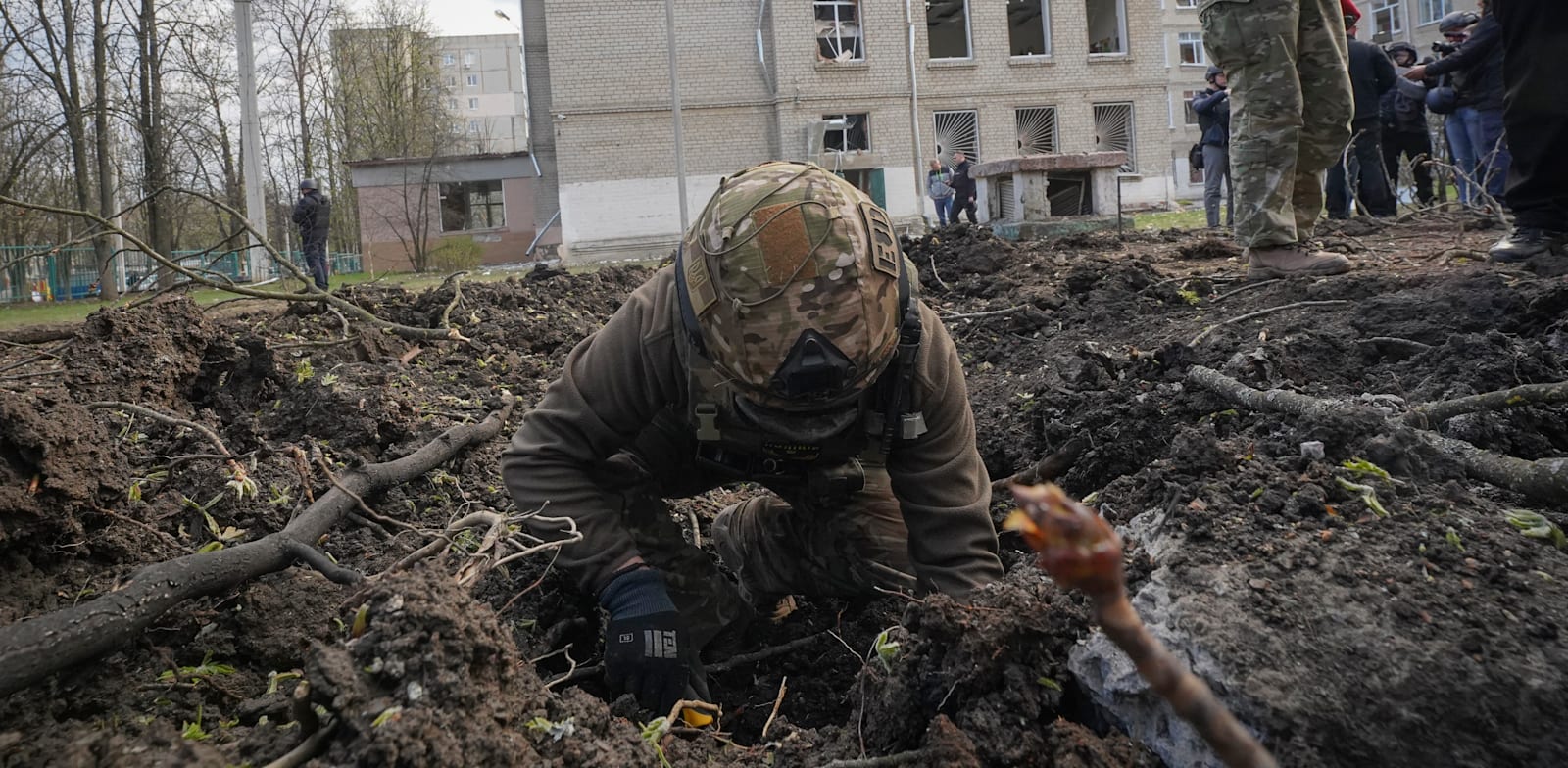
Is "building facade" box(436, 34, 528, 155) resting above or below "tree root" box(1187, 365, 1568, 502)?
above

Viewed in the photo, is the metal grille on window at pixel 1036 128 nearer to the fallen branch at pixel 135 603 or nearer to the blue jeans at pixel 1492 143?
the blue jeans at pixel 1492 143

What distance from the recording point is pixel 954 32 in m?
29.5

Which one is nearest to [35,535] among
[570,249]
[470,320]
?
[470,320]

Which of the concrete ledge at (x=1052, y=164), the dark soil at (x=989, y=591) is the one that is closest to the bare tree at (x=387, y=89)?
the concrete ledge at (x=1052, y=164)

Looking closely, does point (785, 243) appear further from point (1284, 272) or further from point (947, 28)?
point (947, 28)

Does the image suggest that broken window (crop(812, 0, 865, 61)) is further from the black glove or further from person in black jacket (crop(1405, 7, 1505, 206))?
the black glove

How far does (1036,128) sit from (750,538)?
25019 millimetres

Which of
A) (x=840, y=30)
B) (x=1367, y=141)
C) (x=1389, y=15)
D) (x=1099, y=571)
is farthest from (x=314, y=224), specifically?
(x=1389, y=15)

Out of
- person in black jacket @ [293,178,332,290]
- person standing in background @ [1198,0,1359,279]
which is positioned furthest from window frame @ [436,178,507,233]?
person standing in background @ [1198,0,1359,279]

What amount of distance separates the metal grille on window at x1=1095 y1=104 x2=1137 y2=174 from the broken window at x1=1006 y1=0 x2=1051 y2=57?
2.53 meters

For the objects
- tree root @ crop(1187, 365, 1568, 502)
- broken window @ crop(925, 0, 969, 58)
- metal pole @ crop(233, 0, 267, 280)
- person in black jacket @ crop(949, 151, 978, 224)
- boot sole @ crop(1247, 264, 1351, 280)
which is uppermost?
broken window @ crop(925, 0, 969, 58)

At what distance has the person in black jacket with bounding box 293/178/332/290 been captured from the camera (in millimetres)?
14008

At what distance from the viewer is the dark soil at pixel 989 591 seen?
1349mm

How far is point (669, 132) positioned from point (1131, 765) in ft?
78.8
